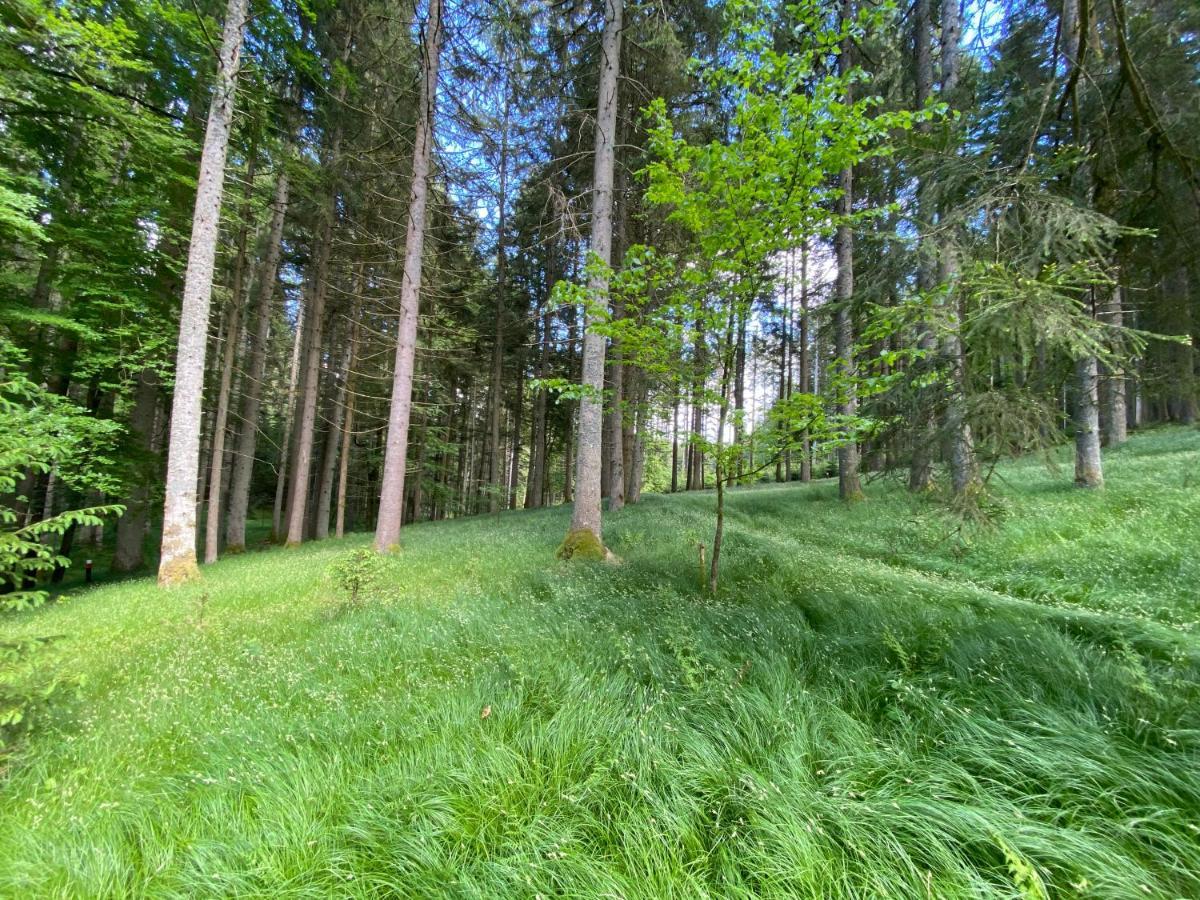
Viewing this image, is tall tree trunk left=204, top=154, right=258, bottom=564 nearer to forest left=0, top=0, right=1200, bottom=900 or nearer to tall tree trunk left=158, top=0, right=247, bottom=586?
forest left=0, top=0, right=1200, bottom=900

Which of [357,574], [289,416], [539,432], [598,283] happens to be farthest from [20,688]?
[289,416]

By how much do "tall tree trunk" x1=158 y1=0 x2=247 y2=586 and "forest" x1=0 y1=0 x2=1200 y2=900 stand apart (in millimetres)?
61

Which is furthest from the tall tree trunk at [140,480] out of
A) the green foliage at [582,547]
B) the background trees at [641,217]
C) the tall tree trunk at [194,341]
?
the green foliage at [582,547]

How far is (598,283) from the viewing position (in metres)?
8.30

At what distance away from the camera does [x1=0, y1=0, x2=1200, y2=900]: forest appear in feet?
6.06

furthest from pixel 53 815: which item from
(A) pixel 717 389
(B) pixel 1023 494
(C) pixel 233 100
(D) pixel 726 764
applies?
(B) pixel 1023 494

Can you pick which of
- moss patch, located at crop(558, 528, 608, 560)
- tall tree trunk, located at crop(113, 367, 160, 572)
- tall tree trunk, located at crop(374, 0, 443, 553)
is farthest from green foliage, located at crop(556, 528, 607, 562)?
tall tree trunk, located at crop(113, 367, 160, 572)

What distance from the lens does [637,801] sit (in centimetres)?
202

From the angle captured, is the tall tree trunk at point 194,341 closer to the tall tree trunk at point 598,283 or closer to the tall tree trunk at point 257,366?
the tall tree trunk at point 257,366

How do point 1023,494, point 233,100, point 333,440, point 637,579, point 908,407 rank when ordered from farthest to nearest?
1. point 333,440
2. point 1023,494
3. point 233,100
4. point 637,579
5. point 908,407

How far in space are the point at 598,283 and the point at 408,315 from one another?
4583 millimetres

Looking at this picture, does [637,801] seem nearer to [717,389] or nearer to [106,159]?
[717,389]

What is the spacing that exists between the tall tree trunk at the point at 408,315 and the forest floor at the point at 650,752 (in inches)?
210

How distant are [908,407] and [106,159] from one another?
56.1ft
